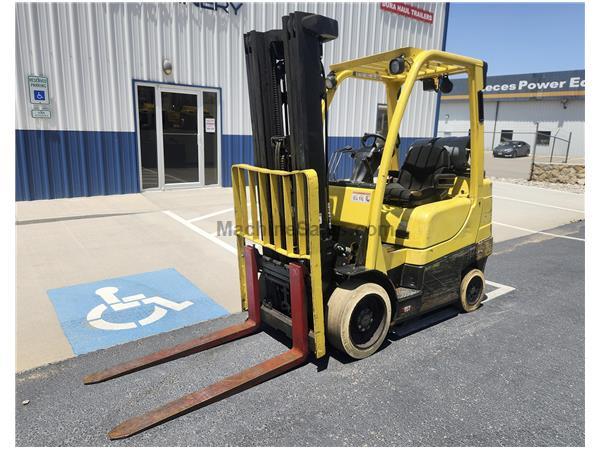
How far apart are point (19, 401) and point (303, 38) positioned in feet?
11.2

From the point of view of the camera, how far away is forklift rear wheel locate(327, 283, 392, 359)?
3.46 meters

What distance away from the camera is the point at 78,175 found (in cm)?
1000

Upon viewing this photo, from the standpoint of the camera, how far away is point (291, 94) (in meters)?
3.33

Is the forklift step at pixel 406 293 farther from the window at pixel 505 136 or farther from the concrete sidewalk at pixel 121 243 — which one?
the window at pixel 505 136

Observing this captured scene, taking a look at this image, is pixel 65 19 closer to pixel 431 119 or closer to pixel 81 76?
pixel 81 76

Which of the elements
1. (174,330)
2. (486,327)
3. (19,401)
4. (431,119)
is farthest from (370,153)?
(431,119)

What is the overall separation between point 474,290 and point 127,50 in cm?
953

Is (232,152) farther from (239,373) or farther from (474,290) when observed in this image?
(239,373)

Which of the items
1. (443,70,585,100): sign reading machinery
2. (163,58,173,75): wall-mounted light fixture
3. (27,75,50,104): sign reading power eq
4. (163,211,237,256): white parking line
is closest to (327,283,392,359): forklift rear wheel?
(163,211,237,256): white parking line

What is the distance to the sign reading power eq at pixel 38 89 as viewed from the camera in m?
9.11

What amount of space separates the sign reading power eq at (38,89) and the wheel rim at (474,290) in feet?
31.2

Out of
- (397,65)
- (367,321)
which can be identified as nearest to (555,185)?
(397,65)

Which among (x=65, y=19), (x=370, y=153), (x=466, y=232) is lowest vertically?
(x=466, y=232)

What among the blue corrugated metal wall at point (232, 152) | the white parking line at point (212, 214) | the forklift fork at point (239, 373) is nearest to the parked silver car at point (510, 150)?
the blue corrugated metal wall at point (232, 152)
